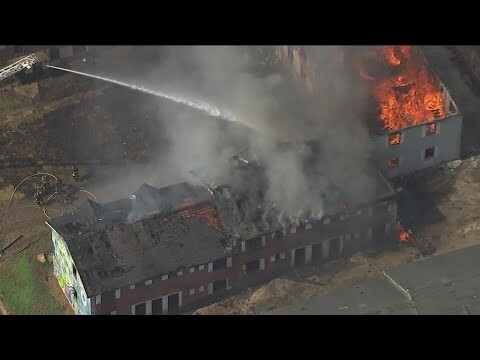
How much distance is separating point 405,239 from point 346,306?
9.68 meters

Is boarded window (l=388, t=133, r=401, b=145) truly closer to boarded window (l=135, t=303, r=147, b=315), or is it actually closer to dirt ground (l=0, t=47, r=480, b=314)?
dirt ground (l=0, t=47, r=480, b=314)

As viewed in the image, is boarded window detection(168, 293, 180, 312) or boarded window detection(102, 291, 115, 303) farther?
boarded window detection(168, 293, 180, 312)

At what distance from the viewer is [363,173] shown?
62500mm

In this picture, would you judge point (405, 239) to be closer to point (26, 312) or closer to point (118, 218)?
point (118, 218)

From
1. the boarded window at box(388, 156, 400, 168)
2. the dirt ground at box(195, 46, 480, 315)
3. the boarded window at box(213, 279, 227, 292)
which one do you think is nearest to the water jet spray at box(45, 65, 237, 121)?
the boarded window at box(388, 156, 400, 168)

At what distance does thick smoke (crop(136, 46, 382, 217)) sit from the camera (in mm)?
60406

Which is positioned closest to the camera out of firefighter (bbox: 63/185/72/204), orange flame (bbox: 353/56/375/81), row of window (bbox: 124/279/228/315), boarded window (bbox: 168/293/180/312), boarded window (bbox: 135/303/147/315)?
boarded window (bbox: 135/303/147/315)

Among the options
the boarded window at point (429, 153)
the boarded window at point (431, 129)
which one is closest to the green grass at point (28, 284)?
the boarded window at point (429, 153)

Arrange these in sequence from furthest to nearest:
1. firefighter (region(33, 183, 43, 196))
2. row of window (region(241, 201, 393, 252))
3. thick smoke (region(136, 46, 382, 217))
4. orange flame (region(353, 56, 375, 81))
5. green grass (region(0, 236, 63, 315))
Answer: orange flame (region(353, 56, 375, 81)), firefighter (region(33, 183, 43, 196)), thick smoke (region(136, 46, 382, 217)), green grass (region(0, 236, 63, 315)), row of window (region(241, 201, 393, 252))

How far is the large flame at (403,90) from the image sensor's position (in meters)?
67.1

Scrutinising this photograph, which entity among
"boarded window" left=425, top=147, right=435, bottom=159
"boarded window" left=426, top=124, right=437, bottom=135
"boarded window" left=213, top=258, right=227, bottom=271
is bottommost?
"boarded window" left=213, top=258, right=227, bottom=271

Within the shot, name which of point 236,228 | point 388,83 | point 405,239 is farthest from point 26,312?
point 388,83

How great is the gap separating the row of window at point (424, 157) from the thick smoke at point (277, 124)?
145 inches

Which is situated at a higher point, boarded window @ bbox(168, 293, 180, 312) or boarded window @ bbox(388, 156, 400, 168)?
boarded window @ bbox(388, 156, 400, 168)
